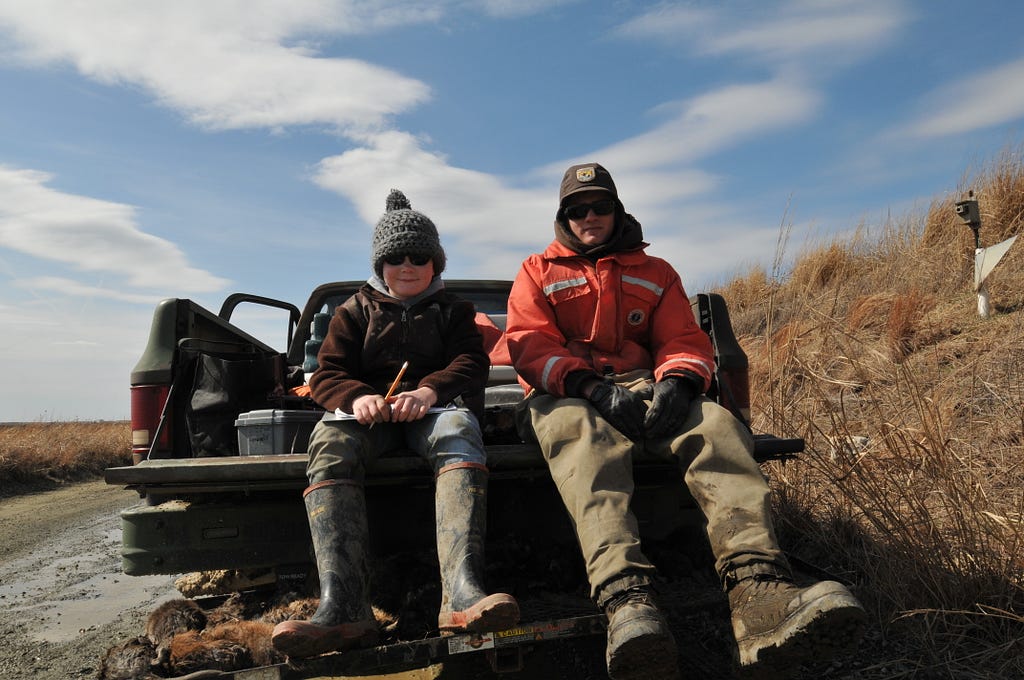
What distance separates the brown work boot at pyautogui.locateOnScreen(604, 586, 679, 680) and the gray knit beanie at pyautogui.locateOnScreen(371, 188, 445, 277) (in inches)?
64.4

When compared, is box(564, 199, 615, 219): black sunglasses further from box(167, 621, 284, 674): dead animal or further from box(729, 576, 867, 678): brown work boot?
box(167, 621, 284, 674): dead animal

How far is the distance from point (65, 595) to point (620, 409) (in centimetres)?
405

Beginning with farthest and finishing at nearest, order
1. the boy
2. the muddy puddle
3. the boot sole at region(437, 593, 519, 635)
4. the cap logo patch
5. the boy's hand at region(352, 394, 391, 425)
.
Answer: the muddy puddle
the cap logo patch
the boy's hand at region(352, 394, 391, 425)
the boy
the boot sole at region(437, 593, 519, 635)

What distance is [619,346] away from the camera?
3.33 metres

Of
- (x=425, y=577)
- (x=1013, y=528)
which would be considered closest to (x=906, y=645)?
(x=1013, y=528)

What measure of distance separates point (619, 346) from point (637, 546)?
1.12m

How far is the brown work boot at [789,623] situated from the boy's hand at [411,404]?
1.22 metres

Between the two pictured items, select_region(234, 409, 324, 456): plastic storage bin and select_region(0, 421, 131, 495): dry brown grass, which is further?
select_region(0, 421, 131, 495): dry brown grass

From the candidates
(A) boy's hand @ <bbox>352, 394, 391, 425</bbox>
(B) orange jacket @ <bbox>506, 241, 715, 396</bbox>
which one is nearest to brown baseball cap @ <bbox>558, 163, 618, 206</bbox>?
(B) orange jacket @ <bbox>506, 241, 715, 396</bbox>

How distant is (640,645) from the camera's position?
2.07 m

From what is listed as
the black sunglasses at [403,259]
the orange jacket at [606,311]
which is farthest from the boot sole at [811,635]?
the black sunglasses at [403,259]

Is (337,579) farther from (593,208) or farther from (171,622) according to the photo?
(593,208)

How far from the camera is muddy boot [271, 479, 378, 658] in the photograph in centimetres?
216

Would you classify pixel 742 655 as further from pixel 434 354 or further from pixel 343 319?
pixel 343 319
